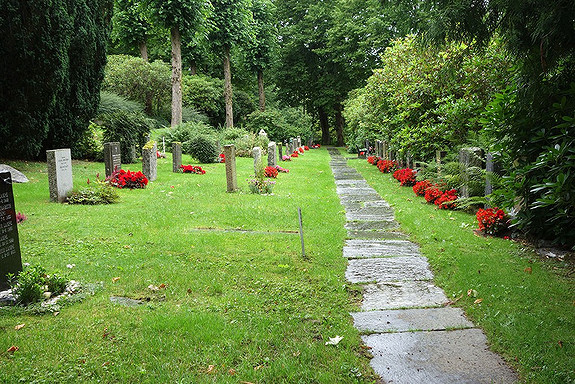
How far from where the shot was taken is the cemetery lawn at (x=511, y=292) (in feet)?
11.5

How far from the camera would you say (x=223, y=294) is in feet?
16.1

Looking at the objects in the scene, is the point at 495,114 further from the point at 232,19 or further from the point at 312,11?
the point at 312,11

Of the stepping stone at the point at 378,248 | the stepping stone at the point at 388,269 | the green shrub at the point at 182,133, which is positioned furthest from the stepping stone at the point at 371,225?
the green shrub at the point at 182,133

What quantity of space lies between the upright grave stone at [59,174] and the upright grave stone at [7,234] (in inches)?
193

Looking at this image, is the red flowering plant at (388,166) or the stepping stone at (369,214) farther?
the red flowering plant at (388,166)

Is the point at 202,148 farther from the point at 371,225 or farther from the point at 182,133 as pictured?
the point at 371,225

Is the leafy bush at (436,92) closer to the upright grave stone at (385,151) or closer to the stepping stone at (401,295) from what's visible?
the upright grave stone at (385,151)

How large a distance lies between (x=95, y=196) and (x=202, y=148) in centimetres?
1039

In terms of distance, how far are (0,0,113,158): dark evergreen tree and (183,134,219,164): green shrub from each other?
16.6ft

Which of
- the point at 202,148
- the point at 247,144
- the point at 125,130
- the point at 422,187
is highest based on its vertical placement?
the point at 125,130

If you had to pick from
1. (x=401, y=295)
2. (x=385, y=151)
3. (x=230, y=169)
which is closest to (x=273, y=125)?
(x=385, y=151)

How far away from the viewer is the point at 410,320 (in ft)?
14.1

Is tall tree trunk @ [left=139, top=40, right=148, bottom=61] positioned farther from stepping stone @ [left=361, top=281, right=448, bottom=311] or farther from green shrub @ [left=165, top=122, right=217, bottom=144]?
stepping stone @ [left=361, top=281, right=448, bottom=311]

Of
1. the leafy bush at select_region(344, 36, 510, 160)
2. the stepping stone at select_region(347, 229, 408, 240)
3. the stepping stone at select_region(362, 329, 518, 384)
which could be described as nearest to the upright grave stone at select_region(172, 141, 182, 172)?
the leafy bush at select_region(344, 36, 510, 160)
